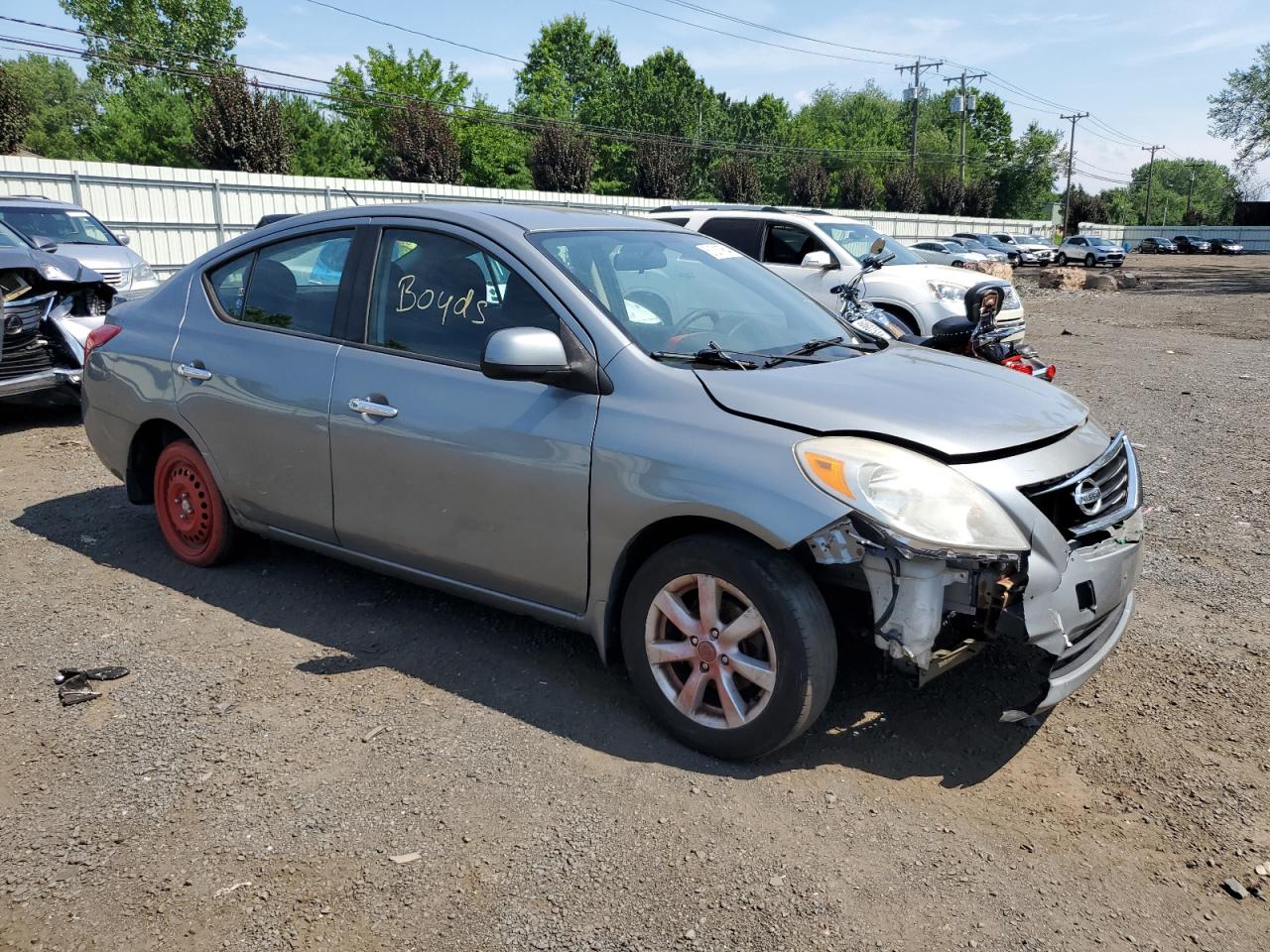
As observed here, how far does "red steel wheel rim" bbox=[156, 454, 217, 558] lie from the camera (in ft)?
15.8

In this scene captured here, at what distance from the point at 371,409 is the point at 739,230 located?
832 centimetres

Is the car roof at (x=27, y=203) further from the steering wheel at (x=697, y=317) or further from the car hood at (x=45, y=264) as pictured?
the steering wheel at (x=697, y=317)

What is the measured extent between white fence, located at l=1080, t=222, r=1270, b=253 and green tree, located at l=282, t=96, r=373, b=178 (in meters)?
51.3

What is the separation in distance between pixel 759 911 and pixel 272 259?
349 centimetres

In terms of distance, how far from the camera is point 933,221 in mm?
49719

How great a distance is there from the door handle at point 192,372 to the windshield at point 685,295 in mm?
1766

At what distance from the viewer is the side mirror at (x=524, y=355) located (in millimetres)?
3295

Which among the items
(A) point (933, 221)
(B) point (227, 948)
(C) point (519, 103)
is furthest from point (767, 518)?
(C) point (519, 103)

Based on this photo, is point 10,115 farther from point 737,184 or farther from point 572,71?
point 572,71

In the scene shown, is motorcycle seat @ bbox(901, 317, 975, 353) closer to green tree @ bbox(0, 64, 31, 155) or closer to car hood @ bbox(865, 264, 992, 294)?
A: car hood @ bbox(865, 264, 992, 294)

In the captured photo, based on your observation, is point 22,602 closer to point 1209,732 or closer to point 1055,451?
point 1055,451

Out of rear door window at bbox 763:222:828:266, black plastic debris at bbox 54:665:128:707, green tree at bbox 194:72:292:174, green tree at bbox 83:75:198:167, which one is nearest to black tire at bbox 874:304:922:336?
rear door window at bbox 763:222:828:266

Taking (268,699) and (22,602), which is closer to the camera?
(268,699)

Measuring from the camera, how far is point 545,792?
10.2 ft
